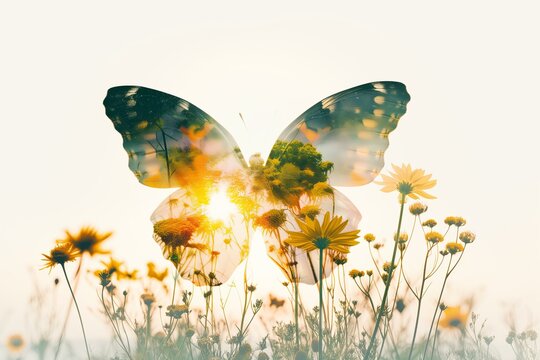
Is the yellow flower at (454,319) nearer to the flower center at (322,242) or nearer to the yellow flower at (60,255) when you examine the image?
the flower center at (322,242)

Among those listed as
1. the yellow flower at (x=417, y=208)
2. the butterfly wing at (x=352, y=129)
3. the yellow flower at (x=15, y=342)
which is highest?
the butterfly wing at (x=352, y=129)

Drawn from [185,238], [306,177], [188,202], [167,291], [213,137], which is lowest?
[167,291]

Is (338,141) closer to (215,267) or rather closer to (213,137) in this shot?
(213,137)

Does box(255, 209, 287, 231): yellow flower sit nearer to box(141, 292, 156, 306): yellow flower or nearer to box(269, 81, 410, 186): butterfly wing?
box(269, 81, 410, 186): butterfly wing

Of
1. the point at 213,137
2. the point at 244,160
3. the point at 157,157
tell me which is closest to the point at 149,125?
the point at 157,157

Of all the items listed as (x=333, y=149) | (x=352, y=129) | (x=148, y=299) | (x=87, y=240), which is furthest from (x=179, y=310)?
(x=352, y=129)

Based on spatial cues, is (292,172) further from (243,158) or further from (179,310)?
(179,310)

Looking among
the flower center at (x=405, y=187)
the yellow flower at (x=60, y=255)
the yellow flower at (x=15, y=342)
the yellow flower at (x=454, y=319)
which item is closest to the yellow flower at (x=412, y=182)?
the flower center at (x=405, y=187)

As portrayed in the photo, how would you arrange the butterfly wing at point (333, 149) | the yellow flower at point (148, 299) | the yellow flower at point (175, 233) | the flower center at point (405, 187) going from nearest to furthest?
the flower center at point (405, 187), the yellow flower at point (175, 233), the yellow flower at point (148, 299), the butterfly wing at point (333, 149)
